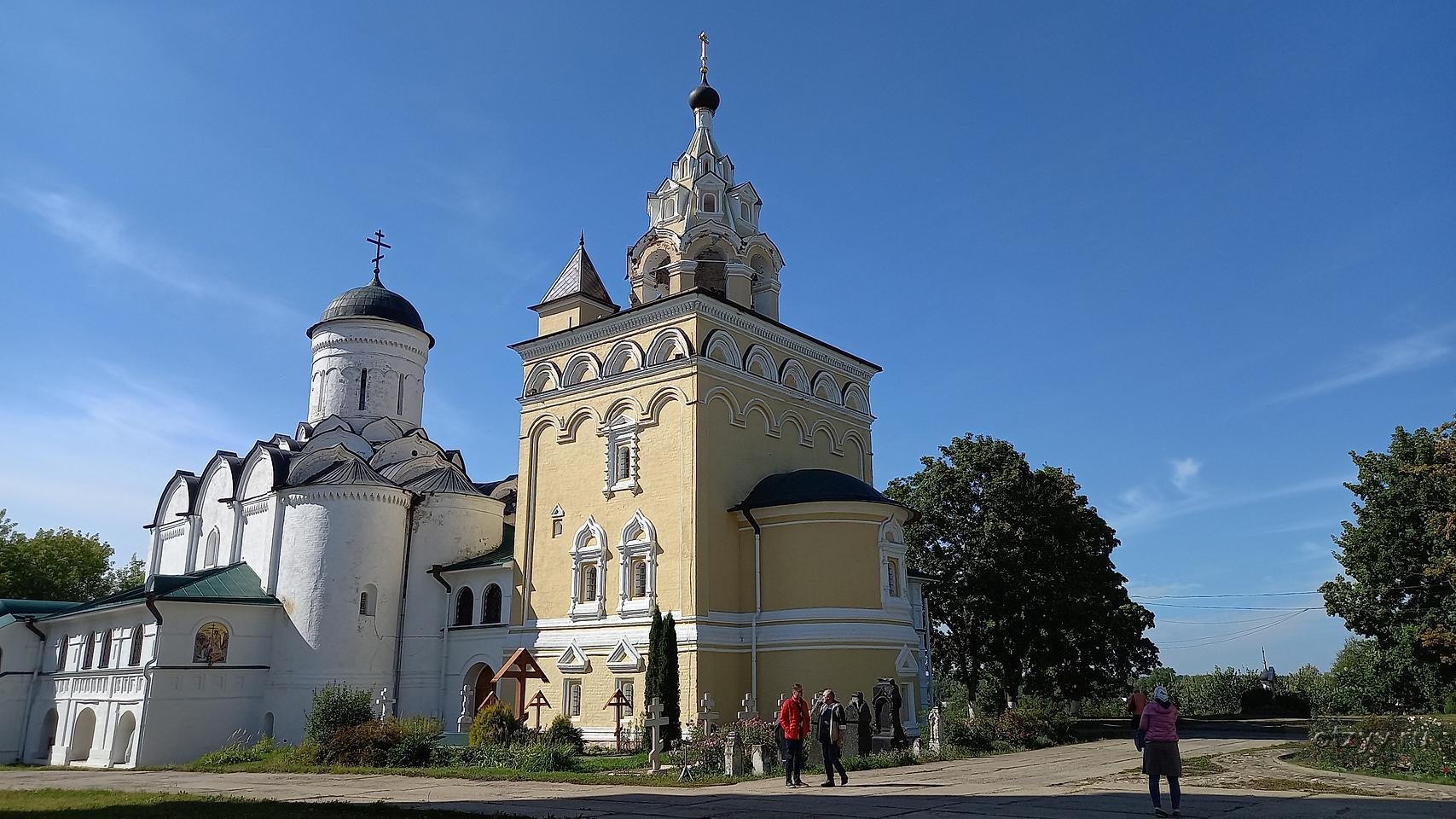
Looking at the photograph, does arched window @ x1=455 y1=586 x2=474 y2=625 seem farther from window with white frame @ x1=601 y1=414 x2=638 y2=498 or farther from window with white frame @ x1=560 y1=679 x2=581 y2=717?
window with white frame @ x1=601 y1=414 x2=638 y2=498

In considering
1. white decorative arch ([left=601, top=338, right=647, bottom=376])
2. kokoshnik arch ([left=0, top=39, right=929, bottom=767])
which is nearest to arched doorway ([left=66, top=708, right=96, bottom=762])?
kokoshnik arch ([left=0, top=39, right=929, bottom=767])

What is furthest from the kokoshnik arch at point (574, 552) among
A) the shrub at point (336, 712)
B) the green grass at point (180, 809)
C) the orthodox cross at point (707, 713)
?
the green grass at point (180, 809)

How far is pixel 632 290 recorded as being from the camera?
24.7 m

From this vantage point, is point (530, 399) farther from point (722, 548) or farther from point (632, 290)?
point (722, 548)

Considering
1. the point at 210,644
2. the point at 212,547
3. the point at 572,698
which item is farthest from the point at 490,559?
the point at 212,547

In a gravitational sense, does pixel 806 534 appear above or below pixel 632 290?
below

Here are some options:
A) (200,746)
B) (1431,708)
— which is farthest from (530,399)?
(1431,708)

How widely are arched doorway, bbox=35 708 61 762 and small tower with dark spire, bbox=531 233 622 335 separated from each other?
55.0 ft

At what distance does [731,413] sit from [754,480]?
1655mm

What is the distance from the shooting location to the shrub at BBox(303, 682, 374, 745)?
20203 mm

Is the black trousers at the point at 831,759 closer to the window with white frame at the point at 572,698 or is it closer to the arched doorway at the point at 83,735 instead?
the window with white frame at the point at 572,698

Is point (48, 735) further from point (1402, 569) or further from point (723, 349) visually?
point (1402, 569)

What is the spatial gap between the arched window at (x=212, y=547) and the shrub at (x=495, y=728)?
Result: 13.5 meters

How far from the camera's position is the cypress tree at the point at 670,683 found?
61.6 feet
